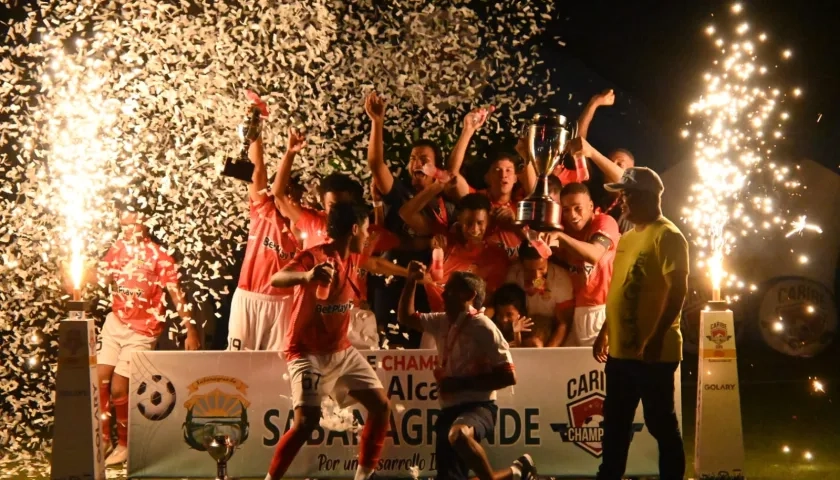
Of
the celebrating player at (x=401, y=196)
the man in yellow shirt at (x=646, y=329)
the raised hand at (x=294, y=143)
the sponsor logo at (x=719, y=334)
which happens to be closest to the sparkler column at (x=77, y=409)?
the raised hand at (x=294, y=143)

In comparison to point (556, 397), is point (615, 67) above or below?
above

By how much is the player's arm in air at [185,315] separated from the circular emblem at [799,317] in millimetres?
8503

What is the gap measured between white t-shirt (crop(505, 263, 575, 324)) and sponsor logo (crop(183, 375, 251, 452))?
237 centimetres

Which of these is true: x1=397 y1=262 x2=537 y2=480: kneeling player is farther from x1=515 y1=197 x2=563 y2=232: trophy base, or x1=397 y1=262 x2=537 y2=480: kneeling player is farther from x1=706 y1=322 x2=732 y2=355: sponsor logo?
x1=706 y1=322 x2=732 y2=355: sponsor logo

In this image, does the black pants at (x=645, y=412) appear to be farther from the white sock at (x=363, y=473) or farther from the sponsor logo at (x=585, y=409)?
the white sock at (x=363, y=473)

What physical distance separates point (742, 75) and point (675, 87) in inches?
128

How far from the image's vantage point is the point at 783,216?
538 inches

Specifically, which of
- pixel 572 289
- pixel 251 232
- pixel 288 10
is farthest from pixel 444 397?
pixel 288 10

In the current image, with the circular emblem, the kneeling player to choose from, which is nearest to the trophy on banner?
the kneeling player

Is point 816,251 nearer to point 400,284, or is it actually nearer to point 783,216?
point 783,216

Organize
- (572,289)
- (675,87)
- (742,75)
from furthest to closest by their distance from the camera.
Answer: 1. (675,87)
2. (742,75)
3. (572,289)

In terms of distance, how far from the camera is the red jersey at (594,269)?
314 inches

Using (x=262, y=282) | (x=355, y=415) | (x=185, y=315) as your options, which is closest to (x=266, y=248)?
(x=262, y=282)

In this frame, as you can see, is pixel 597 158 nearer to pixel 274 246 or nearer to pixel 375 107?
pixel 375 107
